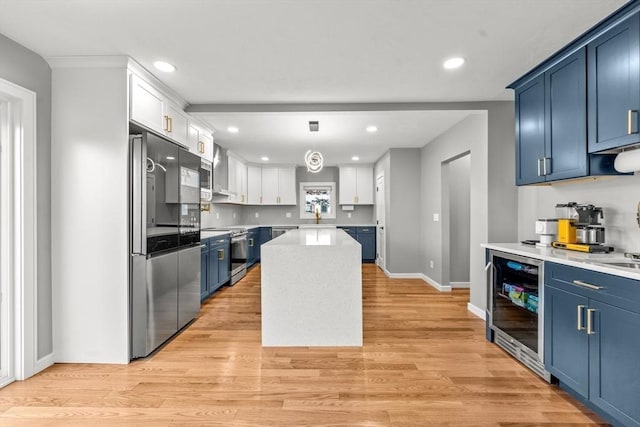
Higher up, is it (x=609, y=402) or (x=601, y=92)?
(x=601, y=92)

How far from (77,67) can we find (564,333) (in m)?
4.06

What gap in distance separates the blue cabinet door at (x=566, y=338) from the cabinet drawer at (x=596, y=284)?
49mm

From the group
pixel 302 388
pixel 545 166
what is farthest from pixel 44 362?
pixel 545 166

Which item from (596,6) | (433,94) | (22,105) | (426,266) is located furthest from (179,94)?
(426,266)

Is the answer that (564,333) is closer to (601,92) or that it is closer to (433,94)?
(601,92)

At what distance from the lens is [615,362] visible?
1.71 meters

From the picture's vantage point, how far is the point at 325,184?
26.9 feet

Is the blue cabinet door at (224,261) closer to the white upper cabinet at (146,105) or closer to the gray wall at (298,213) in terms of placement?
the white upper cabinet at (146,105)

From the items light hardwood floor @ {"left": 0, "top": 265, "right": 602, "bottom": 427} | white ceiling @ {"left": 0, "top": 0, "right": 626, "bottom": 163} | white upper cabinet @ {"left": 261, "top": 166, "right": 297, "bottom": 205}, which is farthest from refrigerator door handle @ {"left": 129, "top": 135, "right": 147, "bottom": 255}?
white upper cabinet @ {"left": 261, "top": 166, "right": 297, "bottom": 205}

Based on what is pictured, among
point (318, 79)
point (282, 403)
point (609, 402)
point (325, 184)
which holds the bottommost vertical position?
point (282, 403)

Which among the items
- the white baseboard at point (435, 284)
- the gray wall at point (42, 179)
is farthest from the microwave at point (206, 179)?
the white baseboard at point (435, 284)

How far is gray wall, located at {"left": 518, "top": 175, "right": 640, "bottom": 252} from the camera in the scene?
7.36 ft

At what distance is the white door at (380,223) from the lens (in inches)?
260

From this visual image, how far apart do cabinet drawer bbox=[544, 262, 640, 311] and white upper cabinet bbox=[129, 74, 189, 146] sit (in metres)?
Result: 3.37
